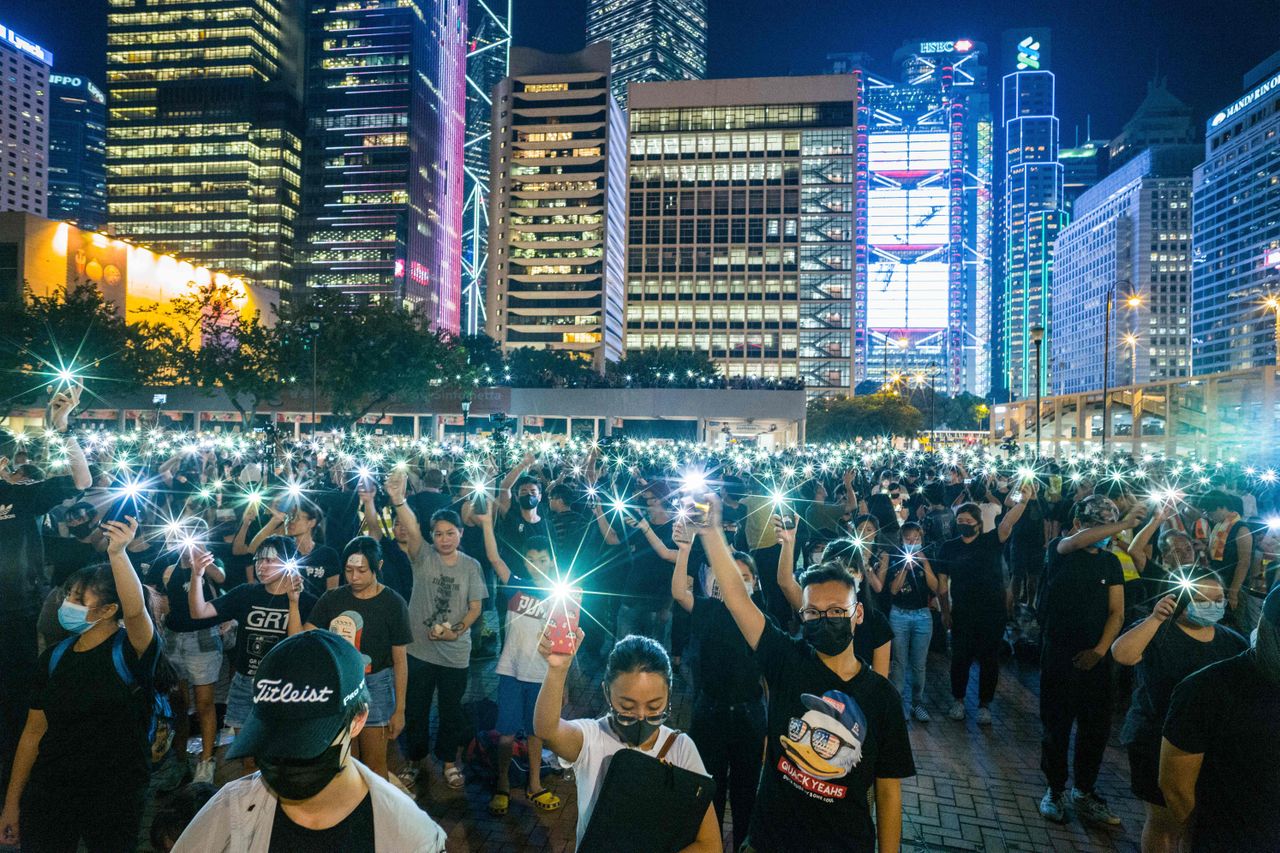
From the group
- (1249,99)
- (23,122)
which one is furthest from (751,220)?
(23,122)

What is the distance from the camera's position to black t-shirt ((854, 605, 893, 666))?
13.5ft

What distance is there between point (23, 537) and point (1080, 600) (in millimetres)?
7156

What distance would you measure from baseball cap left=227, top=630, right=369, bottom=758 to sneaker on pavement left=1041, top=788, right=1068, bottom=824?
5.04 meters

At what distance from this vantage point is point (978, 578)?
6.36 meters

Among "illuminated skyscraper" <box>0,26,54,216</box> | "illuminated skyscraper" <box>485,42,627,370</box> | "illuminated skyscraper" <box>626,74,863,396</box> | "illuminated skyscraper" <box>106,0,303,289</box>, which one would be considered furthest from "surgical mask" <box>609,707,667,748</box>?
"illuminated skyscraper" <box>0,26,54,216</box>

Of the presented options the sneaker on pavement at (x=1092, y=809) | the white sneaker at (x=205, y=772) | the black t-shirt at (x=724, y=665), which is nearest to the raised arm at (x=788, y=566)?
the black t-shirt at (x=724, y=665)

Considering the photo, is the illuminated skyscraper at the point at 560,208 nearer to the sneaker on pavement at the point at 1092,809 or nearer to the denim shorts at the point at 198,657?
the denim shorts at the point at 198,657

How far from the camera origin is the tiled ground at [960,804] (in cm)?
451

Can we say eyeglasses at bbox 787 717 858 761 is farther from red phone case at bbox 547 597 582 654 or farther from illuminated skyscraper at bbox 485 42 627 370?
illuminated skyscraper at bbox 485 42 627 370

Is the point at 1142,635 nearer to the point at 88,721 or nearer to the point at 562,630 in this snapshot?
the point at 562,630

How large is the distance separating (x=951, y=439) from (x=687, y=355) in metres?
32.1

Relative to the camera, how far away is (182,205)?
4783 inches

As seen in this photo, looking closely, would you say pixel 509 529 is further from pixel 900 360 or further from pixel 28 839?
pixel 900 360

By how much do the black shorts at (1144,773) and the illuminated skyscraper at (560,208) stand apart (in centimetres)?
11836
